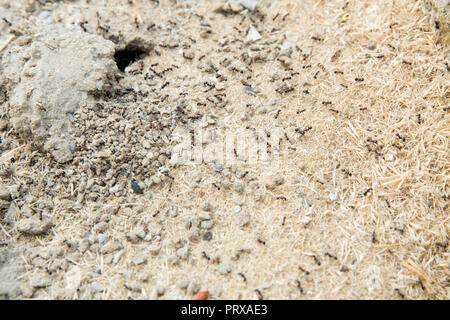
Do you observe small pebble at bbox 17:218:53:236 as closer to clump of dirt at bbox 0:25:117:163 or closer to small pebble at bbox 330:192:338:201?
clump of dirt at bbox 0:25:117:163

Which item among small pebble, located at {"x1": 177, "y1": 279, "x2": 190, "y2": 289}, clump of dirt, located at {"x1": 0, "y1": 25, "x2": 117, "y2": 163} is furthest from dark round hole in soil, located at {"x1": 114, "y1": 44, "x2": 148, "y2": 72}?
small pebble, located at {"x1": 177, "y1": 279, "x2": 190, "y2": 289}

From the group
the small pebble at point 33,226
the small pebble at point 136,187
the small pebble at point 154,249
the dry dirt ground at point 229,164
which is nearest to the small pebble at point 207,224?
the dry dirt ground at point 229,164

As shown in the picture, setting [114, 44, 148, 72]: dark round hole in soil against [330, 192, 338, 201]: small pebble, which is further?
[114, 44, 148, 72]: dark round hole in soil

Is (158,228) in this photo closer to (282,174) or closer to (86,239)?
(86,239)

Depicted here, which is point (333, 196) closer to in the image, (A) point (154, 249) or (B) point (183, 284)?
(B) point (183, 284)

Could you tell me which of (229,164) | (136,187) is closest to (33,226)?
(136,187)

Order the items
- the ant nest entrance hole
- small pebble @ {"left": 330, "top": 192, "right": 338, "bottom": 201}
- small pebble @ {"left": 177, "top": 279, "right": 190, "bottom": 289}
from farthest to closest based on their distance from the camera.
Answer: the ant nest entrance hole
small pebble @ {"left": 330, "top": 192, "right": 338, "bottom": 201}
small pebble @ {"left": 177, "top": 279, "right": 190, "bottom": 289}

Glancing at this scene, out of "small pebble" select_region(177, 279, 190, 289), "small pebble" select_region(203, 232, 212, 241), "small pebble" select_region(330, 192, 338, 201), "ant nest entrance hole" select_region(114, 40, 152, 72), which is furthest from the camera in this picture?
"ant nest entrance hole" select_region(114, 40, 152, 72)

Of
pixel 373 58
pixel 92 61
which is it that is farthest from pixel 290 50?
pixel 92 61
